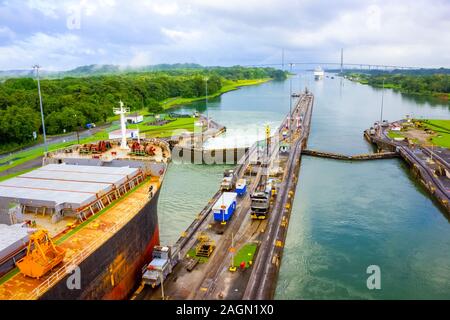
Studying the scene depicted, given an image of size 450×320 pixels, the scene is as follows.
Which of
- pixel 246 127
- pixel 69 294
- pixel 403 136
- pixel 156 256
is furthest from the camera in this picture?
pixel 246 127

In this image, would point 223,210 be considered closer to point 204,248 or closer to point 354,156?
point 204,248

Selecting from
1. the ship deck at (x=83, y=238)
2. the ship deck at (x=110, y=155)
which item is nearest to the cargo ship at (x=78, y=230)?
the ship deck at (x=83, y=238)

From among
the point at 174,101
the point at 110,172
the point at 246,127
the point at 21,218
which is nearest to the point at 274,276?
the point at 110,172

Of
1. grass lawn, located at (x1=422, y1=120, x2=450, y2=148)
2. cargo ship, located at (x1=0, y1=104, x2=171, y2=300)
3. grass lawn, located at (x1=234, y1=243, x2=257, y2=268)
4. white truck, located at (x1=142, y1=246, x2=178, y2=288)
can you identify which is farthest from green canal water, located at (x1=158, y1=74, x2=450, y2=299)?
grass lawn, located at (x1=422, y1=120, x2=450, y2=148)

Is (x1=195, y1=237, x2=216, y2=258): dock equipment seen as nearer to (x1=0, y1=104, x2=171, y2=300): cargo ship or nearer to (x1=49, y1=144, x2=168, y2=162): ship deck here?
(x1=0, y1=104, x2=171, y2=300): cargo ship

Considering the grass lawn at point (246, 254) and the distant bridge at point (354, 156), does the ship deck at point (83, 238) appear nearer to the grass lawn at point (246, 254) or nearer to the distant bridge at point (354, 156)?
the grass lawn at point (246, 254)
